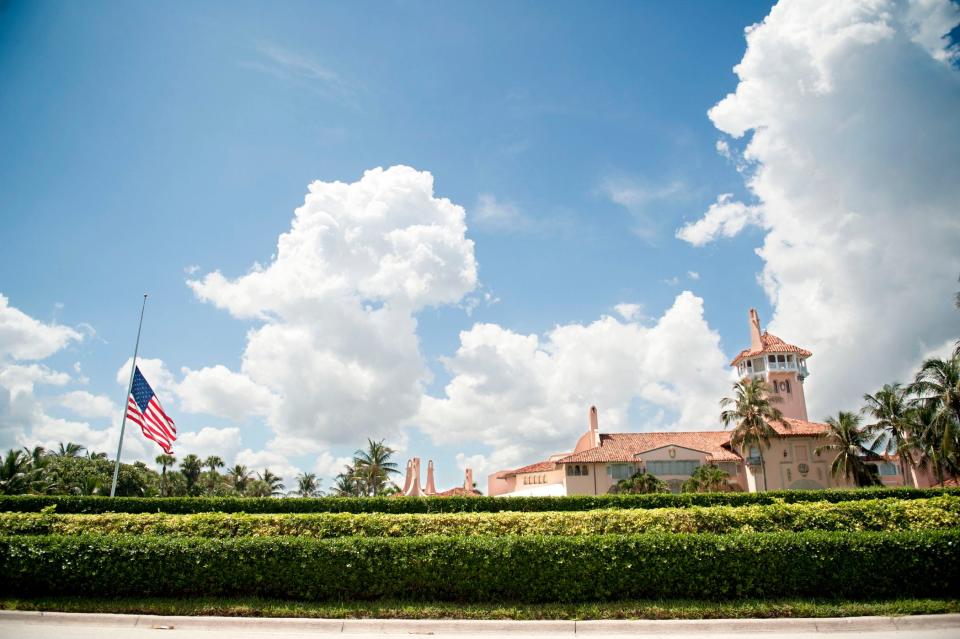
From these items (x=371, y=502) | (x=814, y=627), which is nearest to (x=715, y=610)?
(x=814, y=627)

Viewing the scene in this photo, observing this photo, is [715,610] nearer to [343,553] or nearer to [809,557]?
[809,557]

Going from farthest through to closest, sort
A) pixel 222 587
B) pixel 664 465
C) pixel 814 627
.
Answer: pixel 664 465 < pixel 222 587 < pixel 814 627

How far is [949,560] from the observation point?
1238 cm

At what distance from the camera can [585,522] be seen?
14023 millimetres

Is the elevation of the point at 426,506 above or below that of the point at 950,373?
below

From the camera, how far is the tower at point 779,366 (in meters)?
61.4

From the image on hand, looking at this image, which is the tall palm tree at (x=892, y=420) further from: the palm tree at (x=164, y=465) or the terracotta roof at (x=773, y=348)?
the palm tree at (x=164, y=465)

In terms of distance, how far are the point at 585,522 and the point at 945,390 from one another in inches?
1485

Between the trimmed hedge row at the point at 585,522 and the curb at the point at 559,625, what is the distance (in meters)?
2.70

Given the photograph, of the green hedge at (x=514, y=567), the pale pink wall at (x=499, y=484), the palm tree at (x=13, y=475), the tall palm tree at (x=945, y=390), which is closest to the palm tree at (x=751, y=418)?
the tall palm tree at (x=945, y=390)

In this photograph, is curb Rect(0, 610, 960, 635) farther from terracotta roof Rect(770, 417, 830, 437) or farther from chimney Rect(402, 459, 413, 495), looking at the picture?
chimney Rect(402, 459, 413, 495)

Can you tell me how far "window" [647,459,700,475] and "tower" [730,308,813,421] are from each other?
16.1 meters

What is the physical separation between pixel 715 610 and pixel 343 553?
7.44 meters

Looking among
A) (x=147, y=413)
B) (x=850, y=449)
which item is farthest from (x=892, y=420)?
(x=147, y=413)
